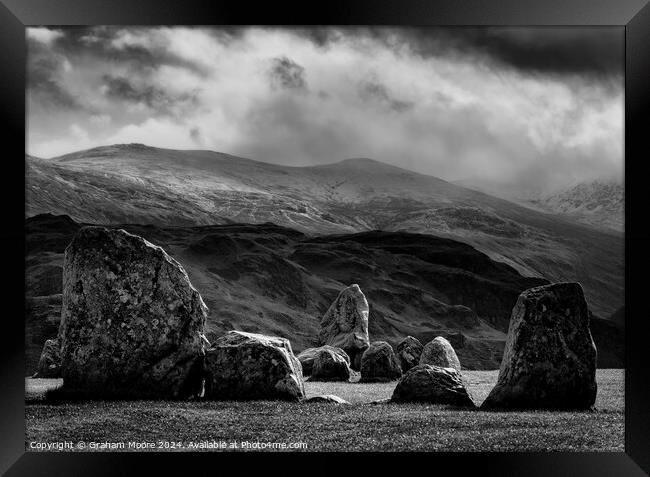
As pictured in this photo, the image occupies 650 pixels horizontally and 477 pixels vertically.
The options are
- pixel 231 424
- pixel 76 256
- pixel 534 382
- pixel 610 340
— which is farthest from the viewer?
pixel 610 340

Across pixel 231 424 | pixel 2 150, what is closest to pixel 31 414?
pixel 231 424

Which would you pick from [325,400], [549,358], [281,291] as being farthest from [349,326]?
[281,291]

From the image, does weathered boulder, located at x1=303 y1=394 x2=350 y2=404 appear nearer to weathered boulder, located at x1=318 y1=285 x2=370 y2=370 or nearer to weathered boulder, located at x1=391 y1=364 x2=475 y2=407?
weathered boulder, located at x1=391 y1=364 x2=475 y2=407

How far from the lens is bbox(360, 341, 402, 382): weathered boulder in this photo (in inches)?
1789

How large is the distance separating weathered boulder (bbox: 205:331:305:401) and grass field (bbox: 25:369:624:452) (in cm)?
129

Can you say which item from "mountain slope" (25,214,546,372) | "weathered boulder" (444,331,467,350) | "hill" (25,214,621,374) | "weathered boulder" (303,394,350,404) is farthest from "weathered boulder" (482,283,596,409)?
"weathered boulder" (444,331,467,350)

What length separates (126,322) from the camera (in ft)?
86.4

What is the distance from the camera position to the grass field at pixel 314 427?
21.4 metres

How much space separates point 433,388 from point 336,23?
44.7ft

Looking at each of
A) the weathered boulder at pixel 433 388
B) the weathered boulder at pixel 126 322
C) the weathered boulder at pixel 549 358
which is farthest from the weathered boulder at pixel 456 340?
the weathered boulder at pixel 126 322

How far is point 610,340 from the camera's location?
155000 mm

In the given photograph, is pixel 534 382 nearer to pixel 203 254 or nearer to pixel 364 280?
pixel 203 254

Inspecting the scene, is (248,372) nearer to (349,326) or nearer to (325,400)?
(325,400)

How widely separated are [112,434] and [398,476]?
8255mm
